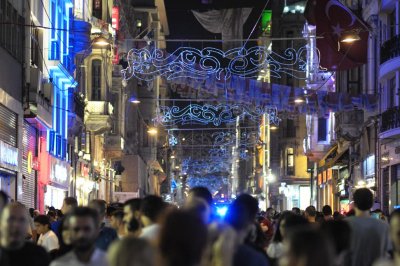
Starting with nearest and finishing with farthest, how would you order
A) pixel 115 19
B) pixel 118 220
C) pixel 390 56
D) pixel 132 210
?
pixel 132 210
pixel 118 220
pixel 390 56
pixel 115 19

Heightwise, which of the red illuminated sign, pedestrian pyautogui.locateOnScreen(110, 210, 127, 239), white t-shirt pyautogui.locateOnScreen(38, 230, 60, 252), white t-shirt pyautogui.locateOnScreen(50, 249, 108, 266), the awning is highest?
the red illuminated sign

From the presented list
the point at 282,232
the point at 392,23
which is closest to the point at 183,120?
the point at 392,23

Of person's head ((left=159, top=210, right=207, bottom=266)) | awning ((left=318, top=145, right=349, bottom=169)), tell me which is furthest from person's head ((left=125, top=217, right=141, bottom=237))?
awning ((left=318, top=145, right=349, bottom=169))

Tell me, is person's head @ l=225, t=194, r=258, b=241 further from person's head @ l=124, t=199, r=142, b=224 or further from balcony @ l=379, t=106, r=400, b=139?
balcony @ l=379, t=106, r=400, b=139

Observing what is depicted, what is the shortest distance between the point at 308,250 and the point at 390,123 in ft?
103

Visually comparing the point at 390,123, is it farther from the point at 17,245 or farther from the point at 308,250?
the point at 308,250

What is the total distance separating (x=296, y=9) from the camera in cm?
9238

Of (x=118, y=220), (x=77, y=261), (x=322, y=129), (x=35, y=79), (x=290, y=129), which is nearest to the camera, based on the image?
(x=77, y=261)

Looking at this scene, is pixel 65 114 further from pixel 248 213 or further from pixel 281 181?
pixel 281 181

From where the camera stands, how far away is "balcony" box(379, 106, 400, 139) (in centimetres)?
3475

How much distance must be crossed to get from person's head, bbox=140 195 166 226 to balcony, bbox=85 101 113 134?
37964 mm

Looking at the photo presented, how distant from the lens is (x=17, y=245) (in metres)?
7.71

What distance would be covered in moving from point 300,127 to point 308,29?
31987mm

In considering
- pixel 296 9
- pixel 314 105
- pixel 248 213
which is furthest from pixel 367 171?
pixel 296 9
